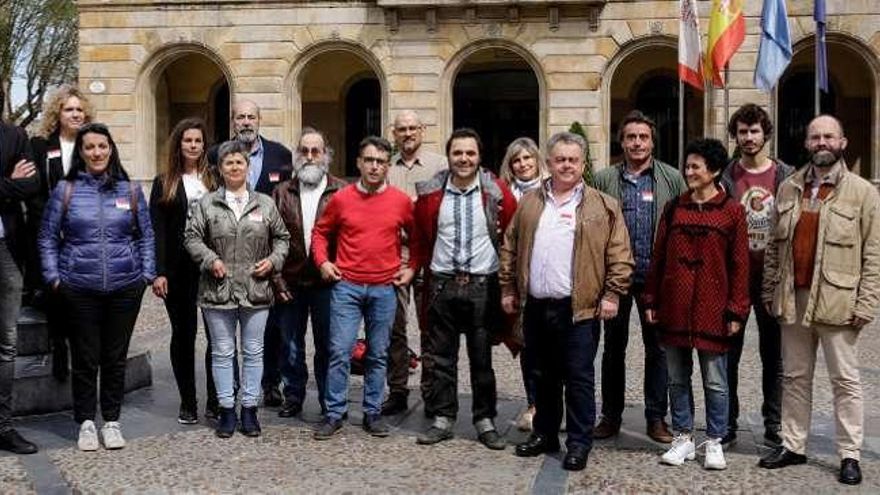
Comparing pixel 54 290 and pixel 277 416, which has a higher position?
pixel 54 290

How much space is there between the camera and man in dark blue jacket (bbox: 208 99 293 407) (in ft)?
24.3

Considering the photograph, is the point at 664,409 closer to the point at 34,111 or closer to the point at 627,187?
the point at 627,187

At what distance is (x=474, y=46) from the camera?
71.6ft

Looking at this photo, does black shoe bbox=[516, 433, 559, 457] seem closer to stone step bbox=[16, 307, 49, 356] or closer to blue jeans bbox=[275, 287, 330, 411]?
blue jeans bbox=[275, 287, 330, 411]

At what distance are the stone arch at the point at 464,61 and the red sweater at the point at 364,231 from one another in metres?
15.1

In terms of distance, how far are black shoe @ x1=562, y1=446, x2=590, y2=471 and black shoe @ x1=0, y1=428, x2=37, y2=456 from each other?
10.9 feet

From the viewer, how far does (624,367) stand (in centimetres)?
661

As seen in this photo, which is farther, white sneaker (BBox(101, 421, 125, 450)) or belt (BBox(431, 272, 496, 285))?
belt (BBox(431, 272, 496, 285))

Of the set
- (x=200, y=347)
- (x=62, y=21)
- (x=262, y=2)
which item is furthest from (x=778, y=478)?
(x=62, y=21)

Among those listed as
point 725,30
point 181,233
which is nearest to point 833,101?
point 725,30

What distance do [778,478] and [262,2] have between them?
62.2 ft

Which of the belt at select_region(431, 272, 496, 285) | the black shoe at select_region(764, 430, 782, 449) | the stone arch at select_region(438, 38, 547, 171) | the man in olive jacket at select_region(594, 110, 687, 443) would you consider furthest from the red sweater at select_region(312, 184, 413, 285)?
the stone arch at select_region(438, 38, 547, 171)

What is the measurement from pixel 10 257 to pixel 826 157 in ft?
16.6

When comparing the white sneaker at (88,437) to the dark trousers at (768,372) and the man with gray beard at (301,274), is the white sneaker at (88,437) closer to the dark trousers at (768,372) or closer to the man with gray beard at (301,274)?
the man with gray beard at (301,274)
